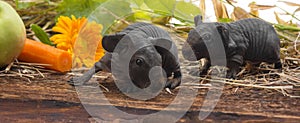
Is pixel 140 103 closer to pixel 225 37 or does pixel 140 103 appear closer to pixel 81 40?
pixel 225 37

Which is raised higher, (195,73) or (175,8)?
(175,8)

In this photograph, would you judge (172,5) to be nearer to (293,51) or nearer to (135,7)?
(135,7)

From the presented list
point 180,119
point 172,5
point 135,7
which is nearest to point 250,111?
point 180,119

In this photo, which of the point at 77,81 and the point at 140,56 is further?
the point at 77,81

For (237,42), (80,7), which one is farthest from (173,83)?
(80,7)

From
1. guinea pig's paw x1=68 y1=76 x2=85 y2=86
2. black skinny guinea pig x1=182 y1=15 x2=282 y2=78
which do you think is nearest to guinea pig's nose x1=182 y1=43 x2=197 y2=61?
black skinny guinea pig x1=182 y1=15 x2=282 y2=78

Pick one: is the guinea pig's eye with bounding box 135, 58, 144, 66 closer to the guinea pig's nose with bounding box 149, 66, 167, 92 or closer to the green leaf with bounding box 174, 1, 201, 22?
the guinea pig's nose with bounding box 149, 66, 167, 92

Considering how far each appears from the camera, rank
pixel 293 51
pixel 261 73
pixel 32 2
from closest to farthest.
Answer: pixel 261 73 → pixel 293 51 → pixel 32 2

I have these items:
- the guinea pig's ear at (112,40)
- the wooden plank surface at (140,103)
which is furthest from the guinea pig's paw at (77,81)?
the guinea pig's ear at (112,40)
